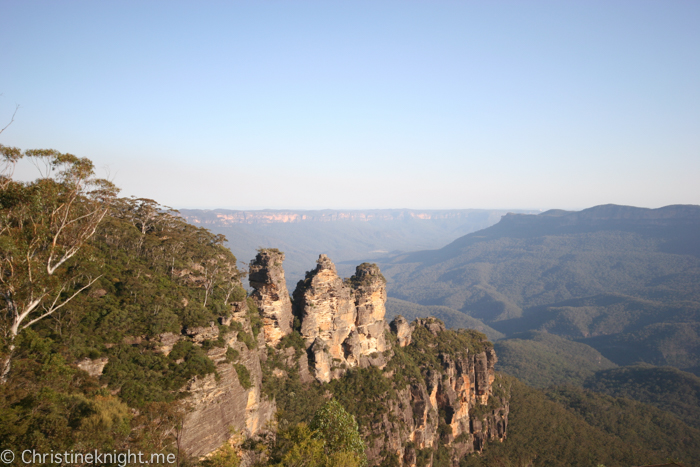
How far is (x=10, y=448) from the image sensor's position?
40.0 ft

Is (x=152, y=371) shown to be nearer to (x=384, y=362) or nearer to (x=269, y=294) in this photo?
(x=269, y=294)

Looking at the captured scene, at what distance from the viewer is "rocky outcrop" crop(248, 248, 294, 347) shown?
1553 inches

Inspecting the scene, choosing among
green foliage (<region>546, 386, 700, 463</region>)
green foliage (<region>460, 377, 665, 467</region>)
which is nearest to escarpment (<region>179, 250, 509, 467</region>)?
green foliage (<region>460, 377, 665, 467</region>)

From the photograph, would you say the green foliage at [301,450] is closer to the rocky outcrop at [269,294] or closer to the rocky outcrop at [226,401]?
the rocky outcrop at [226,401]

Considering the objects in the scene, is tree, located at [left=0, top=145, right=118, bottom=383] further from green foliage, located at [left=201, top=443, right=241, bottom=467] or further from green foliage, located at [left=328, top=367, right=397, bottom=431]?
green foliage, located at [left=328, top=367, right=397, bottom=431]

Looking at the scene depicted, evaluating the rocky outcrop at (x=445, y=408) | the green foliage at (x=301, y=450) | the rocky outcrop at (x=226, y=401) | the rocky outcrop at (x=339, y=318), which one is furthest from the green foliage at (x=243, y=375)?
the rocky outcrop at (x=445, y=408)

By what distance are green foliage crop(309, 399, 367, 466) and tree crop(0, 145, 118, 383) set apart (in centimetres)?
1800

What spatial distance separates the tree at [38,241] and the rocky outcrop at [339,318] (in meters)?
24.0

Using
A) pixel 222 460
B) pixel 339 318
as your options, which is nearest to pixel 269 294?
pixel 339 318

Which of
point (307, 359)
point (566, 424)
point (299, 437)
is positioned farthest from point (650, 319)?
point (299, 437)

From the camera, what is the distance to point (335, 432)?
25562 mm

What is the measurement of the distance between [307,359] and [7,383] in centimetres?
2949

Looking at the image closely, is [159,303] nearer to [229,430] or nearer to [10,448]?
[229,430]

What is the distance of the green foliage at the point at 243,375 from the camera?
1125 inches
